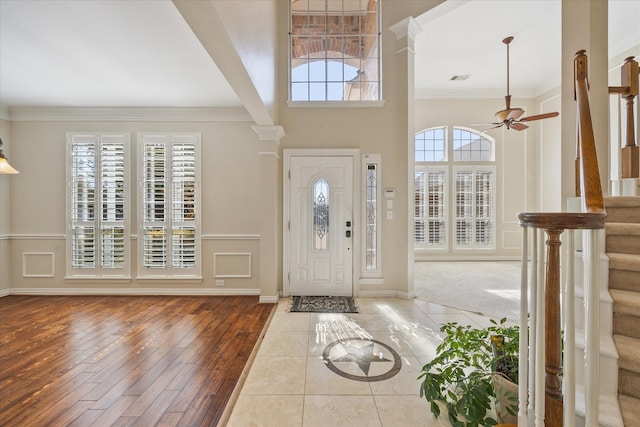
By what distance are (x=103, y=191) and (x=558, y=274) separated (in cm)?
538

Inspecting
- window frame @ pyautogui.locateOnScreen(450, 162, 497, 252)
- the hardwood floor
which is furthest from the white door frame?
window frame @ pyautogui.locateOnScreen(450, 162, 497, 252)

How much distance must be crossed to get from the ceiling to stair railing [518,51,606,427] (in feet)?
6.17

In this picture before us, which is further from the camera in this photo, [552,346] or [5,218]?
[5,218]

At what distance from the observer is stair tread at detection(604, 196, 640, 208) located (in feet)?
5.59

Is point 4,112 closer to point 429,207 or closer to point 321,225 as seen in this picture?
point 321,225

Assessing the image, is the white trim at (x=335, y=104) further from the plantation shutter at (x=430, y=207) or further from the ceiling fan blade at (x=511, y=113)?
the plantation shutter at (x=430, y=207)

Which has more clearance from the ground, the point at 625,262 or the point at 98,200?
the point at 98,200

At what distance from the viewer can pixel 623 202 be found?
1727 millimetres

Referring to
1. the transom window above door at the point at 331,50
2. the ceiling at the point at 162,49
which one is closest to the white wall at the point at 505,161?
the ceiling at the point at 162,49

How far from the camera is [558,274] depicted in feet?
3.40

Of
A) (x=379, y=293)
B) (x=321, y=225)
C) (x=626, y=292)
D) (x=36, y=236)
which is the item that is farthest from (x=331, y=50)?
(x=36, y=236)

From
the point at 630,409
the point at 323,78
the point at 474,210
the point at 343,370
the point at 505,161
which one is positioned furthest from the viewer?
the point at 474,210

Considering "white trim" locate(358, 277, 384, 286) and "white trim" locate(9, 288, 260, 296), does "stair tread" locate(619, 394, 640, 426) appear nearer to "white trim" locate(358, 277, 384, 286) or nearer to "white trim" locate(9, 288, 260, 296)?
"white trim" locate(358, 277, 384, 286)

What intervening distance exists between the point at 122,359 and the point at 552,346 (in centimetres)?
314
